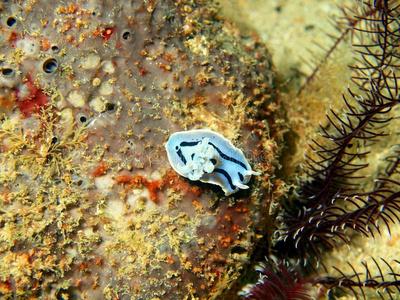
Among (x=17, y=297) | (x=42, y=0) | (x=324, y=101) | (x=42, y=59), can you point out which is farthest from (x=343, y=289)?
(x=42, y=0)

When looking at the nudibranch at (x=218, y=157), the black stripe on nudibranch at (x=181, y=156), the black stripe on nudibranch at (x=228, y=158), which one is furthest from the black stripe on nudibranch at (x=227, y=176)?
the black stripe on nudibranch at (x=181, y=156)

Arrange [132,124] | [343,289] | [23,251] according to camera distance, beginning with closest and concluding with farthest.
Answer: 1. [23,251]
2. [132,124]
3. [343,289]

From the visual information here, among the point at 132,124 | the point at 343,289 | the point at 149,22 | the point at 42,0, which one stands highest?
the point at 149,22

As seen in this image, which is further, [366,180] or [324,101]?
[324,101]

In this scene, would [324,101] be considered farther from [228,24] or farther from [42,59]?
[42,59]

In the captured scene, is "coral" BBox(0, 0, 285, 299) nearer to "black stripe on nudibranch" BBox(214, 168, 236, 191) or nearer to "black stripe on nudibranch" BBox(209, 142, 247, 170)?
"black stripe on nudibranch" BBox(214, 168, 236, 191)

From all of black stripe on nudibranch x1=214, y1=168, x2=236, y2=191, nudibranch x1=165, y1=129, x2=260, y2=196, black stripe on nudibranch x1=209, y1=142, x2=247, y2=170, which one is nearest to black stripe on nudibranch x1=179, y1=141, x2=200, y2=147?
nudibranch x1=165, y1=129, x2=260, y2=196
